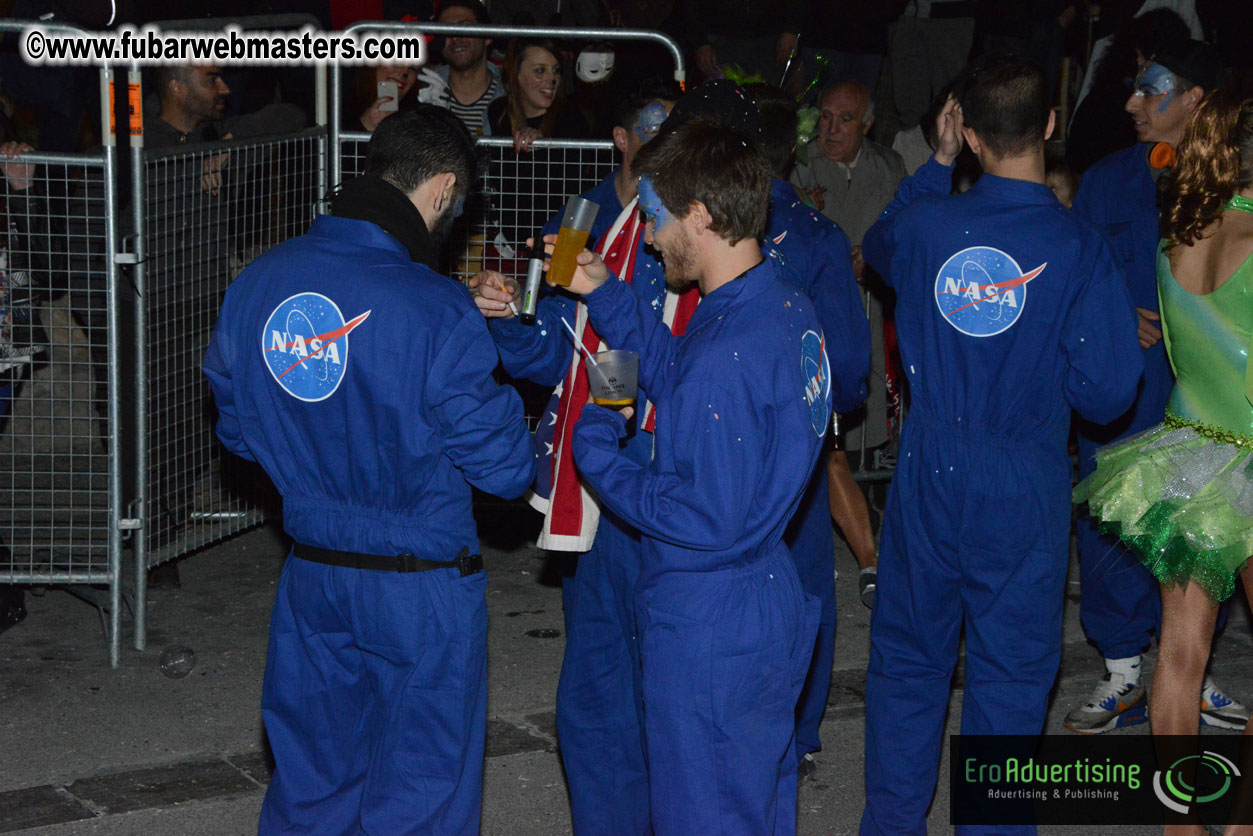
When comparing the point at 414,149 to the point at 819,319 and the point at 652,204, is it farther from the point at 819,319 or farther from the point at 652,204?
the point at 819,319

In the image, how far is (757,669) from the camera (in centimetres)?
325

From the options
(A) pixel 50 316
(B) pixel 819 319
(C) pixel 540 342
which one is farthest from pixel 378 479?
(A) pixel 50 316

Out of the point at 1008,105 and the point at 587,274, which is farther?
the point at 1008,105

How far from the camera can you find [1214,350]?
13.9 ft

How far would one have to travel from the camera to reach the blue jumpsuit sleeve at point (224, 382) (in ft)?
11.8

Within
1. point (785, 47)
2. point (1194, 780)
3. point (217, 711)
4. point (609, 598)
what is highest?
point (785, 47)

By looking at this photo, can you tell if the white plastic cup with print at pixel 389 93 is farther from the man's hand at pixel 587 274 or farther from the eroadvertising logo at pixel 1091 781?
the eroadvertising logo at pixel 1091 781

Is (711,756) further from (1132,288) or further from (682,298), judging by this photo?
(1132,288)

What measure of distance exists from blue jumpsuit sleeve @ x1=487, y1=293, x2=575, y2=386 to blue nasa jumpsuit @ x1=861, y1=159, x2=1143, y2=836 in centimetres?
108

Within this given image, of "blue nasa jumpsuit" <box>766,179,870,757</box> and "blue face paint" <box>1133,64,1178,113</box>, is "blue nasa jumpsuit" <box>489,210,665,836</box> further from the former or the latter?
"blue face paint" <box>1133,64,1178,113</box>

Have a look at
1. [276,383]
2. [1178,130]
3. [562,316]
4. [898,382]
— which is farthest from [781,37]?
[276,383]

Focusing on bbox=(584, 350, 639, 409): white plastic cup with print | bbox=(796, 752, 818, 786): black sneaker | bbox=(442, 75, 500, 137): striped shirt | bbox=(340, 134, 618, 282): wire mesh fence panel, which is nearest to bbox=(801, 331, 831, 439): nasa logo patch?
bbox=(584, 350, 639, 409): white plastic cup with print

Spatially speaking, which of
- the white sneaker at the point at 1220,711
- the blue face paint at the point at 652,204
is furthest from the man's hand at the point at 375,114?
the white sneaker at the point at 1220,711

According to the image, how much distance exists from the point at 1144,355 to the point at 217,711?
3.95 metres
